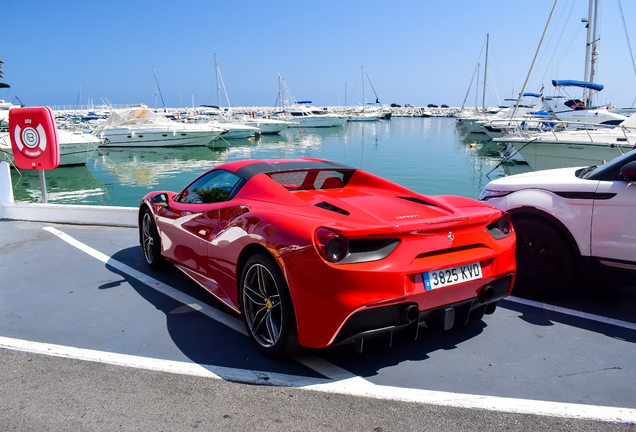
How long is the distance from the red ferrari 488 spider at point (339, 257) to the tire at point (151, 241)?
3.98ft

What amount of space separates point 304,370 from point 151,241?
9.51ft

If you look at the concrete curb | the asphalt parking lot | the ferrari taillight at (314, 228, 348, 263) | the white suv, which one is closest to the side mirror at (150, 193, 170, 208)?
the asphalt parking lot

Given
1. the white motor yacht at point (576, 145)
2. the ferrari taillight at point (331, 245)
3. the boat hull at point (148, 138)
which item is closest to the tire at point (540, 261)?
the ferrari taillight at point (331, 245)

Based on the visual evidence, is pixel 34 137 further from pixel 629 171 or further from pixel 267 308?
pixel 629 171

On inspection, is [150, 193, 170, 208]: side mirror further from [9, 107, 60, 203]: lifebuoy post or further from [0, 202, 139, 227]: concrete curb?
[9, 107, 60, 203]: lifebuoy post

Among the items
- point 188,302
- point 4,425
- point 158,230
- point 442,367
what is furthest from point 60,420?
point 158,230

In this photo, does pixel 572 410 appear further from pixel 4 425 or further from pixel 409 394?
pixel 4 425

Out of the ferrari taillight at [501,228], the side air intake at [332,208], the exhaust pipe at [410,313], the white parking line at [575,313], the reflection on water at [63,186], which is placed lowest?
the reflection on water at [63,186]

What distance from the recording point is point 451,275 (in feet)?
9.66

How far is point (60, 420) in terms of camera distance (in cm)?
251

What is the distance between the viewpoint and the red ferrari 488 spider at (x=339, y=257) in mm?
2709

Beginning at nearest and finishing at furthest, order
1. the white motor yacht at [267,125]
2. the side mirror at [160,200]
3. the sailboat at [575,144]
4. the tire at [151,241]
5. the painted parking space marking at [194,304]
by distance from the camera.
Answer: the painted parking space marking at [194,304], the side mirror at [160,200], the tire at [151,241], the sailboat at [575,144], the white motor yacht at [267,125]

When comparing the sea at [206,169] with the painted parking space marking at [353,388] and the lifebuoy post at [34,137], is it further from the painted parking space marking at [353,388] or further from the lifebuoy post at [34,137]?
the painted parking space marking at [353,388]

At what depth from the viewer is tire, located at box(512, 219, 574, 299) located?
4.12 m
